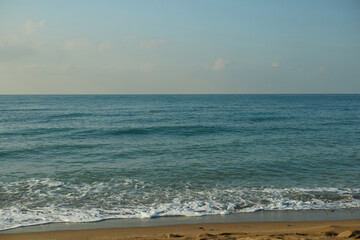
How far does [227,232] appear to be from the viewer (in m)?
6.89

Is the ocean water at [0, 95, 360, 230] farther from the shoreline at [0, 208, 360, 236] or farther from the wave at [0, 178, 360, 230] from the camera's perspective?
the shoreline at [0, 208, 360, 236]

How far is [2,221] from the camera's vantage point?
7570 millimetres

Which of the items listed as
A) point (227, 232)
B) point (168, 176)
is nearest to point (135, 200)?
point (168, 176)

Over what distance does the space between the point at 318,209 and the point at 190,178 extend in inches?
194

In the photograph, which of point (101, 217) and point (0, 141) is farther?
point (0, 141)

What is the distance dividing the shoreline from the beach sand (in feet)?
0.63

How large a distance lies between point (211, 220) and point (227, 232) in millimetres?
972

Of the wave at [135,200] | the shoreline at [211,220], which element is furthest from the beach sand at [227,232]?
the wave at [135,200]

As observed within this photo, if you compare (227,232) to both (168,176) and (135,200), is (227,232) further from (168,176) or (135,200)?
(168,176)

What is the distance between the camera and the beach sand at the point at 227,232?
646 cm

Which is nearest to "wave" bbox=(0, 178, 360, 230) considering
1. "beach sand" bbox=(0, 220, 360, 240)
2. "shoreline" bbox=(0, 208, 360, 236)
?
"shoreline" bbox=(0, 208, 360, 236)

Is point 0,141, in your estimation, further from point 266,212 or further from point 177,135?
point 266,212

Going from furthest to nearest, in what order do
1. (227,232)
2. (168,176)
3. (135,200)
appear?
(168,176), (135,200), (227,232)

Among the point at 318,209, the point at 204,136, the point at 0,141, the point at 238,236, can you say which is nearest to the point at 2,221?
the point at 238,236
